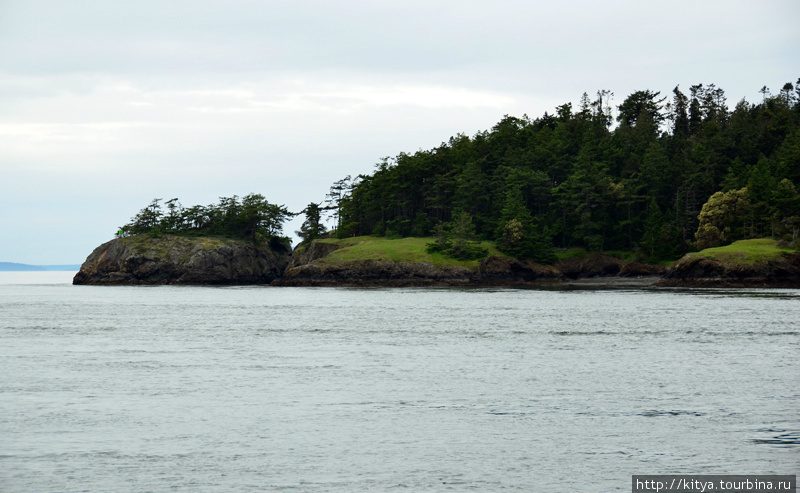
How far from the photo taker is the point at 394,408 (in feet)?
83.0

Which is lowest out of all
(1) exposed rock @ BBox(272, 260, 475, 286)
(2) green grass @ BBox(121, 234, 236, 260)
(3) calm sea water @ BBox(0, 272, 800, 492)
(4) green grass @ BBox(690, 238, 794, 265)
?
(3) calm sea water @ BBox(0, 272, 800, 492)

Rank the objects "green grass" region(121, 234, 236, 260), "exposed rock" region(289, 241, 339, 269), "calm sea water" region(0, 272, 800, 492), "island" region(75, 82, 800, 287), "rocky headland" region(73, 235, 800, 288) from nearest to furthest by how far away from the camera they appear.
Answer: "calm sea water" region(0, 272, 800, 492), "rocky headland" region(73, 235, 800, 288), "island" region(75, 82, 800, 287), "exposed rock" region(289, 241, 339, 269), "green grass" region(121, 234, 236, 260)

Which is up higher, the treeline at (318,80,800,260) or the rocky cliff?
the treeline at (318,80,800,260)

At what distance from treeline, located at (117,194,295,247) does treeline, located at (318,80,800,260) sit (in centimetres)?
2160

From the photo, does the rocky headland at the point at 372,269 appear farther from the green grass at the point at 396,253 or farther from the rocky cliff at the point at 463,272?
the green grass at the point at 396,253

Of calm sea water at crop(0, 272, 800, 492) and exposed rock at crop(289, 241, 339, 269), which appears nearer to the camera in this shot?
calm sea water at crop(0, 272, 800, 492)

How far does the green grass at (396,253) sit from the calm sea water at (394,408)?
93.2 metres

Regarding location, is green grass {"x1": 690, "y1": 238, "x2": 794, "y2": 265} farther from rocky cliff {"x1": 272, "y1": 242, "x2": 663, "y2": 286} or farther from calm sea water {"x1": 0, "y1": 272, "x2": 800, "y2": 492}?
calm sea water {"x1": 0, "y1": 272, "x2": 800, "y2": 492}

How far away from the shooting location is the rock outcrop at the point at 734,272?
380 feet

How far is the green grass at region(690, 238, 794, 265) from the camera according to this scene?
117062 millimetres

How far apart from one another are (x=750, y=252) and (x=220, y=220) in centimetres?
12881

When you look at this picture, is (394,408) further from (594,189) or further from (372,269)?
(594,189)

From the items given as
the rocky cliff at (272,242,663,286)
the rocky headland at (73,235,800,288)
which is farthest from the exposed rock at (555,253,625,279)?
the rocky headland at (73,235,800,288)

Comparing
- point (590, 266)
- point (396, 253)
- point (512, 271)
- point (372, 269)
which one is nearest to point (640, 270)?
point (590, 266)
